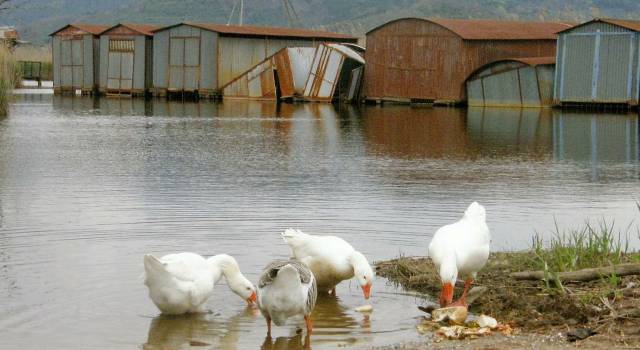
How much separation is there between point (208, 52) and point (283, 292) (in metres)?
54.1

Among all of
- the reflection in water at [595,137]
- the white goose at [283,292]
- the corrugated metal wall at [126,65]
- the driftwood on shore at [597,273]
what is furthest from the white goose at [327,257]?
the corrugated metal wall at [126,65]

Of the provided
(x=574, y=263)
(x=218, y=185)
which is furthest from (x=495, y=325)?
(x=218, y=185)

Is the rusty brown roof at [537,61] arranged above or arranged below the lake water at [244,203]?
above

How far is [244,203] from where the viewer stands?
16.7m

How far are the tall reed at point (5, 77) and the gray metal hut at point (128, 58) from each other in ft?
83.8

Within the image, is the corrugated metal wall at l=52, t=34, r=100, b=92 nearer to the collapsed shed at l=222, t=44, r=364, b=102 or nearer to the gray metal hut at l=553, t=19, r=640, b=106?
the collapsed shed at l=222, t=44, r=364, b=102

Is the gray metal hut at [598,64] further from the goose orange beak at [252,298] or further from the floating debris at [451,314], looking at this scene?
the floating debris at [451,314]

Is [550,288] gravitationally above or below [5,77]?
below

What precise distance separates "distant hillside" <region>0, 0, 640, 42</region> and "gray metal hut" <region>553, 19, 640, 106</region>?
74.4m

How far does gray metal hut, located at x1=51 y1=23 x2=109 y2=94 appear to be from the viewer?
69062mm

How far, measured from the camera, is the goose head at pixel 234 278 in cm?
1033

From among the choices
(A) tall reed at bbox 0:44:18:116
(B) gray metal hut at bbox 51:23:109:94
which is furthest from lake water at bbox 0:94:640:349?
(B) gray metal hut at bbox 51:23:109:94

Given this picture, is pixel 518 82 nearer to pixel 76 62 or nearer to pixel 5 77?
pixel 5 77

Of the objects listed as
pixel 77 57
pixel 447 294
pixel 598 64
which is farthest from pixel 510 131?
pixel 77 57
